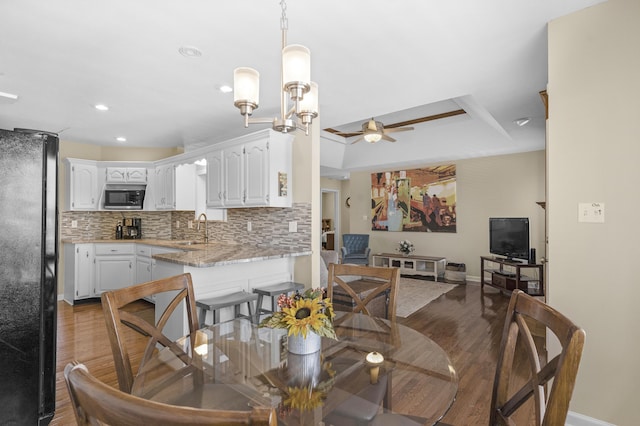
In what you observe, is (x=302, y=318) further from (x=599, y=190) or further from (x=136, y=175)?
(x=136, y=175)

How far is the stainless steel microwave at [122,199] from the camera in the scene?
540cm

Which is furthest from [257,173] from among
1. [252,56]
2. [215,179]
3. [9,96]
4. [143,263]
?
[9,96]

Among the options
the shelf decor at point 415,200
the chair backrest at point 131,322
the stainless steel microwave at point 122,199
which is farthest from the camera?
the shelf decor at point 415,200

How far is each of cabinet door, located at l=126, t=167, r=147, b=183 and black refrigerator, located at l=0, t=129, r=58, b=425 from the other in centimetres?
408

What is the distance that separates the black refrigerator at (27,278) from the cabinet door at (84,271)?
370 cm

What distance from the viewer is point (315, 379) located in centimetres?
121

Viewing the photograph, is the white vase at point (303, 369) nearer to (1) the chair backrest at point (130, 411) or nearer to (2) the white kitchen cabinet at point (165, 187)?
(1) the chair backrest at point (130, 411)

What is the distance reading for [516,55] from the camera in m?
2.52

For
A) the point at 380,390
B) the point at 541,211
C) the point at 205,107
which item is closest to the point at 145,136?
the point at 205,107

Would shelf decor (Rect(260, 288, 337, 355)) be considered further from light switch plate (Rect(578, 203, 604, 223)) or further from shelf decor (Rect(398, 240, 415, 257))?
shelf decor (Rect(398, 240, 415, 257))

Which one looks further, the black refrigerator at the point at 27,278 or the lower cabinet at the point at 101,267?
the lower cabinet at the point at 101,267

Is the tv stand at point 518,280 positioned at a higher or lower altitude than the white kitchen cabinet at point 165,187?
lower


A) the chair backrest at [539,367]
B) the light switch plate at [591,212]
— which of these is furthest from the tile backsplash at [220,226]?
the chair backrest at [539,367]

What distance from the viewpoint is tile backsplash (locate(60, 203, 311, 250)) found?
390 cm
